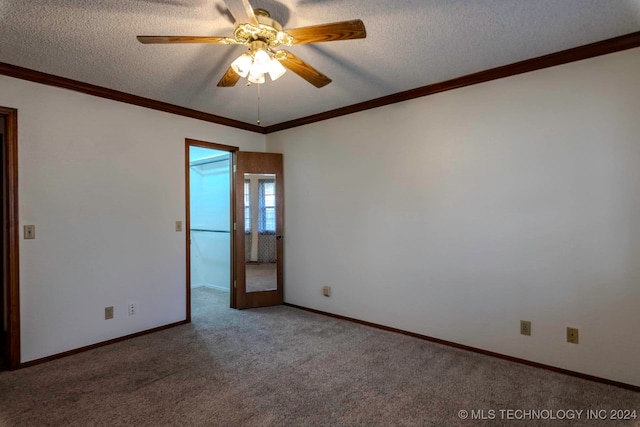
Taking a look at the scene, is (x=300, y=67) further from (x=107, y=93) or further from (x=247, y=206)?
(x=247, y=206)

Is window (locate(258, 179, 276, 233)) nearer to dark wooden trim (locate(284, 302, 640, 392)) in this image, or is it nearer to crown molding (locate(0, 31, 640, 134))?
crown molding (locate(0, 31, 640, 134))

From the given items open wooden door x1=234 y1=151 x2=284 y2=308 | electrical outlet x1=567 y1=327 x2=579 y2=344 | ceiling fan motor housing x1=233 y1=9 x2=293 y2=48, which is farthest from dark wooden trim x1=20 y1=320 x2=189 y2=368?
electrical outlet x1=567 y1=327 x2=579 y2=344

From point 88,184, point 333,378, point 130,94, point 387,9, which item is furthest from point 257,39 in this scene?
point 333,378

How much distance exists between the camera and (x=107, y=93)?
3109 mm

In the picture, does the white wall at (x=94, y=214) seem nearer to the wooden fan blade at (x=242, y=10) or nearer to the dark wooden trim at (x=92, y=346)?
the dark wooden trim at (x=92, y=346)

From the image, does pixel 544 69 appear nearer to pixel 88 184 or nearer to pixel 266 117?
pixel 266 117

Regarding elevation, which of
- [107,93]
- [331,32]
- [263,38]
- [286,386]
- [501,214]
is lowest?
[286,386]

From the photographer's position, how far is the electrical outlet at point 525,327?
266 centimetres

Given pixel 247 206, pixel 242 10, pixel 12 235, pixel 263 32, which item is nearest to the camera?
pixel 242 10

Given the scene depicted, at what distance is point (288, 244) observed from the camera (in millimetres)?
4410

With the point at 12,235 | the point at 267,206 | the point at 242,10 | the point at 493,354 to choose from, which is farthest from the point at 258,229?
the point at 242,10

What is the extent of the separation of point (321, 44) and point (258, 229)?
8.38 ft

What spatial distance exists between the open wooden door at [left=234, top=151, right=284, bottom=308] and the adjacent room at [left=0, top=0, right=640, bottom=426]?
38cm

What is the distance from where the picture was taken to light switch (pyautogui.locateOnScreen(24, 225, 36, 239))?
2672 millimetres
